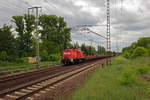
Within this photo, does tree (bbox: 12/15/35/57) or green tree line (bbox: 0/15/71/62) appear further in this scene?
tree (bbox: 12/15/35/57)

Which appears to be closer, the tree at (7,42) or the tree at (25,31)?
the tree at (7,42)

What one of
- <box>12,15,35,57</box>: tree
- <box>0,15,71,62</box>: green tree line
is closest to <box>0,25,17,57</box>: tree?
<box>0,15,71,62</box>: green tree line

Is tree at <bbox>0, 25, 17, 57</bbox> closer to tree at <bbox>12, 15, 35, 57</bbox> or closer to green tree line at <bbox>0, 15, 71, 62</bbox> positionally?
green tree line at <bbox>0, 15, 71, 62</bbox>

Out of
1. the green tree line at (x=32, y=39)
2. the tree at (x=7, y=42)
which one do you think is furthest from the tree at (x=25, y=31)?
the tree at (x=7, y=42)

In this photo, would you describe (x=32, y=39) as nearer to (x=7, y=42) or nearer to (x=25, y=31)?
(x=25, y=31)

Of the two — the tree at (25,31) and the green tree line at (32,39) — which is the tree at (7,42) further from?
the tree at (25,31)

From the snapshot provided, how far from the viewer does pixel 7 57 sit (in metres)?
26.7

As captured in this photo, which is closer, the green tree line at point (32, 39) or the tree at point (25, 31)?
the green tree line at point (32, 39)

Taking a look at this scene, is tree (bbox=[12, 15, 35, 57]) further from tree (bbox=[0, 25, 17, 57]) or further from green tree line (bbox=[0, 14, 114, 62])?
tree (bbox=[0, 25, 17, 57])

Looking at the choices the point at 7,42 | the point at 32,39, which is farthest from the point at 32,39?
the point at 7,42

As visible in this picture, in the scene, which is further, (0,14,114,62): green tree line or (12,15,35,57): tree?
(12,15,35,57): tree

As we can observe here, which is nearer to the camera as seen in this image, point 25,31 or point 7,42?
point 7,42

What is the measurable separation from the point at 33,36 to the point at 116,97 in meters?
36.6

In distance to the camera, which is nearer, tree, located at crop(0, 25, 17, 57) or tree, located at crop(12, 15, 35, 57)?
tree, located at crop(0, 25, 17, 57)
